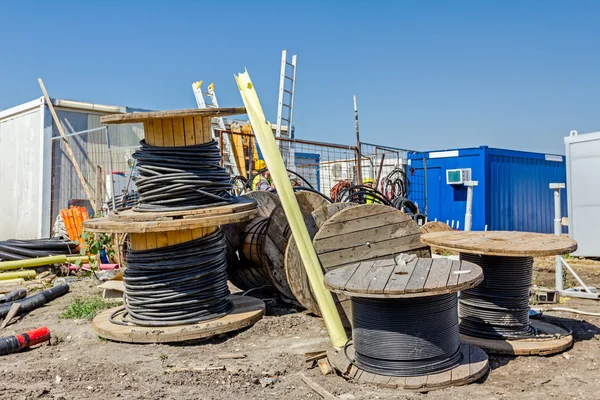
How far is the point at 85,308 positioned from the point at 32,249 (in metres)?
4.25

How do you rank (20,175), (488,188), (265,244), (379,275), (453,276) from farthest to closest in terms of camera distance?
(20,175) → (488,188) → (265,244) → (379,275) → (453,276)

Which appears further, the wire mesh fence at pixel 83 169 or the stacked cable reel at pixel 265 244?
the wire mesh fence at pixel 83 169

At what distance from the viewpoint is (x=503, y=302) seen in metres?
4.93

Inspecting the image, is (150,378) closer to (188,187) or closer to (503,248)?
(188,187)

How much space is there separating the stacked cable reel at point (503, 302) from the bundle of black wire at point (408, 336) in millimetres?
778

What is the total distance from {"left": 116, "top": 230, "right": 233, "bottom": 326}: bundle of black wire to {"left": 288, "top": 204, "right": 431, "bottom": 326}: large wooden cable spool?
2.88ft

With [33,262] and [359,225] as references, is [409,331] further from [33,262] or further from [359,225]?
[33,262]

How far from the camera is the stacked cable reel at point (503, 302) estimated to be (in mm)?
4703

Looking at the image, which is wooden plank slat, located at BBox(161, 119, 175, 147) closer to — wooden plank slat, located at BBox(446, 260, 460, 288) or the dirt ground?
the dirt ground

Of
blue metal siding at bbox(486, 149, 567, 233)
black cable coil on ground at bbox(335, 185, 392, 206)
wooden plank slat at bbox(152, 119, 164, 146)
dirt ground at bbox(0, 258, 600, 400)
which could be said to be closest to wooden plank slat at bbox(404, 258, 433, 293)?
dirt ground at bbox(0, 258, 600, 400)

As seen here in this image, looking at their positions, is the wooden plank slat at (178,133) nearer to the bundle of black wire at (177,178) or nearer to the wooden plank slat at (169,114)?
the bundle of black wire at (177,178)

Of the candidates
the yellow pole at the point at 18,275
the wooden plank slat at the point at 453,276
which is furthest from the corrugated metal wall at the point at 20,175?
the wooden plank slat at the point at 453,276

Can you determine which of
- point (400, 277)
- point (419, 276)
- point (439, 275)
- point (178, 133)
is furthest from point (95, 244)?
point (439, 275)

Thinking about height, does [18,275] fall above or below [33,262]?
below
